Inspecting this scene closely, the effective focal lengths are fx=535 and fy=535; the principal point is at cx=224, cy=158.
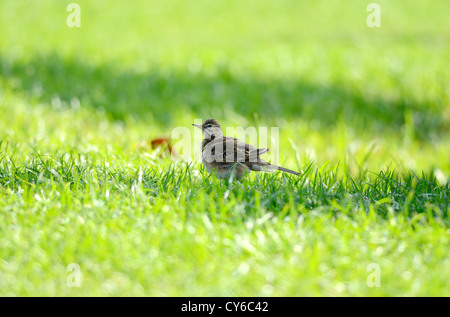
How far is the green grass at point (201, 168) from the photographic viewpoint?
2.84 m

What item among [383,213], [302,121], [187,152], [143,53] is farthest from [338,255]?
[143,53]

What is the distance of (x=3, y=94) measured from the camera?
6711mm

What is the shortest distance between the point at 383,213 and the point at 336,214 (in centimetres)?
35

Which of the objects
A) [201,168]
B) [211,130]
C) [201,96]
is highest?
[201,96]

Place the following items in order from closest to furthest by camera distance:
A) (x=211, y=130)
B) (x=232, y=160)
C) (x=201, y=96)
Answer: (x=232, y=160) < (x=211, y=130) < (x=201, y=96)

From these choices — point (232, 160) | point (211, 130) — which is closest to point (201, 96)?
point (211, 130)

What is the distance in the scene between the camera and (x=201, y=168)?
427 cm

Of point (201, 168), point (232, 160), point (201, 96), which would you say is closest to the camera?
point (232, 160)

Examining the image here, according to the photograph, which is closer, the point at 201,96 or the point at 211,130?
the point at 211,130

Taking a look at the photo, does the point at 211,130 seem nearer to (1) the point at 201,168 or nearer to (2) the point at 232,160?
(1) the point at 201,168

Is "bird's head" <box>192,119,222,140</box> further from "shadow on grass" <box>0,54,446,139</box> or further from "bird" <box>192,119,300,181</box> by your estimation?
"shadow on grass" <box>0,54,446,139</box>

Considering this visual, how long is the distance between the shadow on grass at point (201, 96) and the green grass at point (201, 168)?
0.03 m

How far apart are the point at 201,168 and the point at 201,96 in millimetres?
3891
